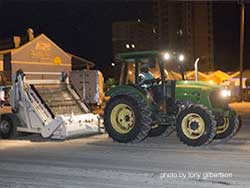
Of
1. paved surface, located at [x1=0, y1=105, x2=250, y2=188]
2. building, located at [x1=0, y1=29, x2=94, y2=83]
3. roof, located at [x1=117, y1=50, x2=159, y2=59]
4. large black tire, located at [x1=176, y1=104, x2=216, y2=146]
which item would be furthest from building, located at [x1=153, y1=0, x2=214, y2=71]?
large black tire, located at [x1=176, y1=104, x2=216, y2=146]

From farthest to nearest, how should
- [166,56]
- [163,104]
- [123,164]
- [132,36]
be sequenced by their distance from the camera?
[132,36]
[166,56]
[163,104]
[123,164]

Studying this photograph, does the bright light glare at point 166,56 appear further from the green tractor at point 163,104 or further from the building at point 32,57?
the building at point 32,57

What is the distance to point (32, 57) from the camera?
42844 mm

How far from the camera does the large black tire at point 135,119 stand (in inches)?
503

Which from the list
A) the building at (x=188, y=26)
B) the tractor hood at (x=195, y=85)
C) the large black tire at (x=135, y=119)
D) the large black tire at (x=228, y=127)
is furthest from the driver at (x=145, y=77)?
the building at (x=188, y=26)

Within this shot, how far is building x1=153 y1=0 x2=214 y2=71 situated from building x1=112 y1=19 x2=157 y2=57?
281cm

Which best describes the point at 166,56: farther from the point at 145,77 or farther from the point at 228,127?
the point at 228,127

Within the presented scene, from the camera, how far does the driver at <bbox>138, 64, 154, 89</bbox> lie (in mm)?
13258

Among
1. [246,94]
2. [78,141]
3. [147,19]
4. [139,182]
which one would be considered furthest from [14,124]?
[147,19]

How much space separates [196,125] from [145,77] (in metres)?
1.98

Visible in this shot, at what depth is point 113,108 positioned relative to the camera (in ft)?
44.1

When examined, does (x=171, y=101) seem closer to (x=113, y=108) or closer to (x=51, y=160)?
(x=113, y=108)

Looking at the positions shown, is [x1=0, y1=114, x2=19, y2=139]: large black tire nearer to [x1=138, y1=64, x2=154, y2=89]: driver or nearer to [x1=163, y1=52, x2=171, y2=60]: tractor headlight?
[x1=138, y1=64, x2=154, y2=89]: driver

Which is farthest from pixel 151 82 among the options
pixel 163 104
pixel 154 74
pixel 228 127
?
pixel 228 127
